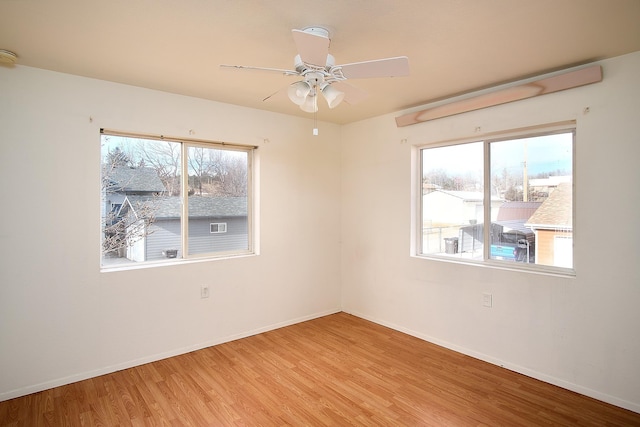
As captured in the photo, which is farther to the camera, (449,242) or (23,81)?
(449,242)

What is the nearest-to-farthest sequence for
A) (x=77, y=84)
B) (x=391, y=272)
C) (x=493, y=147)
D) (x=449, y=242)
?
(x=77, y=84)
(x=493, y=147)
(x=449, y=242)
(x=391, y=272)

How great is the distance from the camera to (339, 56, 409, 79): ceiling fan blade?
1870 millimetres

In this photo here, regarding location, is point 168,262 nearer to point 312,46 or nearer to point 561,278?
point 312,46

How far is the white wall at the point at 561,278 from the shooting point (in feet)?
8.17

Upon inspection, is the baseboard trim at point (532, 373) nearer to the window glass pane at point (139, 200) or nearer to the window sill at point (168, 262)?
the window sill at point (168, 262)

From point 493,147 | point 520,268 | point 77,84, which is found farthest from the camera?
point 493,147

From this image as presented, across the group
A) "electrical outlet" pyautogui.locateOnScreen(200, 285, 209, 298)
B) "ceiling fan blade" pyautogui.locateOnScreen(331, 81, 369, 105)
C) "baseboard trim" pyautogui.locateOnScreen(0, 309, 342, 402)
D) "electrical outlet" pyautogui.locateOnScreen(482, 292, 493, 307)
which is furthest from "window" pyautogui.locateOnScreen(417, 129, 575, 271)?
"electrical outlet" pyautogui.locateOnScreen(200, 285, 209, 298)

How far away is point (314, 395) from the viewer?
2674mm

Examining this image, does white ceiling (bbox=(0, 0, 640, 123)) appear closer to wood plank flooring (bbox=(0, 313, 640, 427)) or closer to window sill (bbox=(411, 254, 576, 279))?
window sill (bbox=(411, 254, 576, 279))

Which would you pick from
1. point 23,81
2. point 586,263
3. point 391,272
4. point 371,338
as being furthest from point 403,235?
point 23,81

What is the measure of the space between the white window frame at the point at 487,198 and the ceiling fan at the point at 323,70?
1.62 m

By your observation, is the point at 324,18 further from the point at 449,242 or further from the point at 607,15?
the point at 449,242

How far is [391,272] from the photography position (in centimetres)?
411

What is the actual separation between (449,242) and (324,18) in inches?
104
